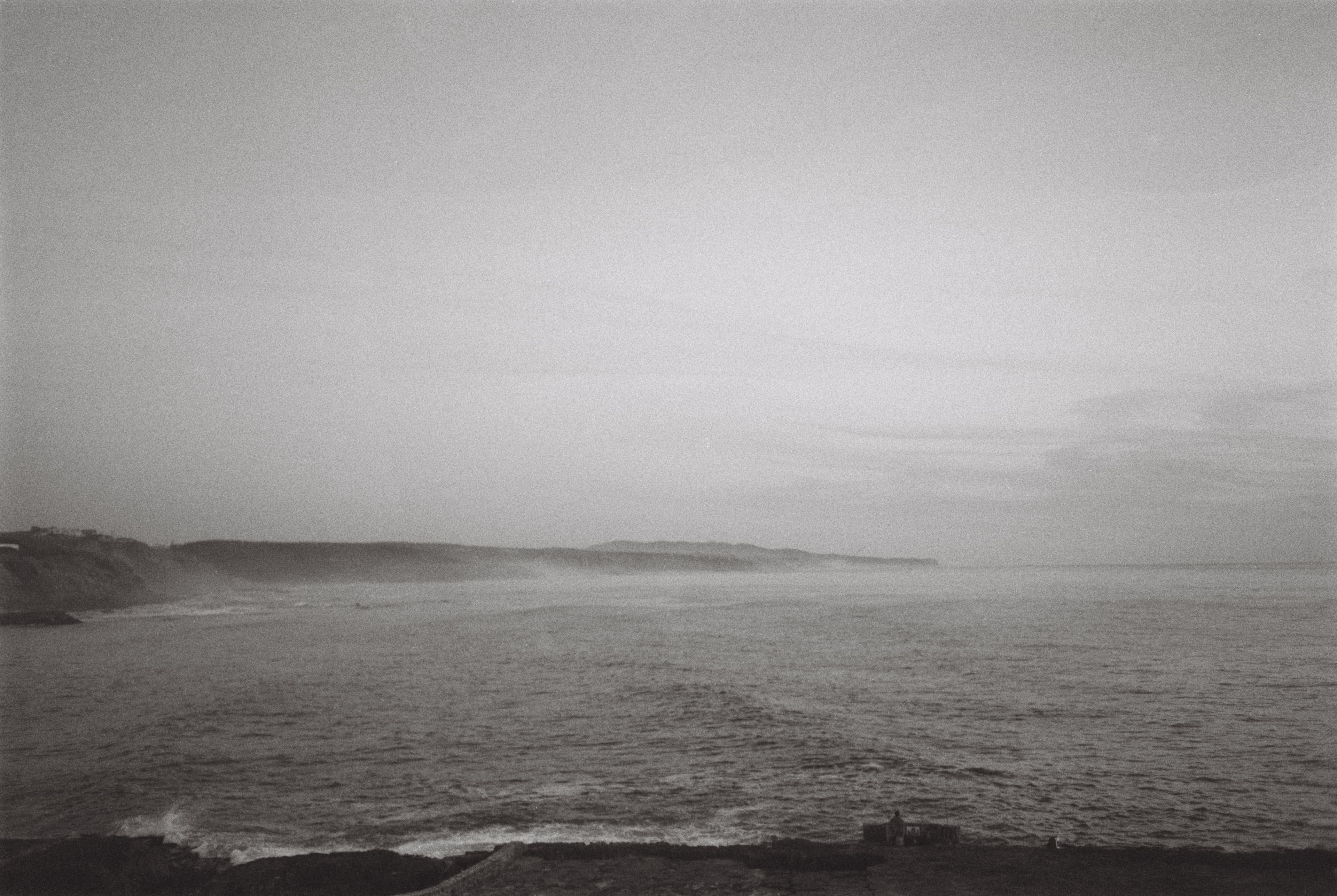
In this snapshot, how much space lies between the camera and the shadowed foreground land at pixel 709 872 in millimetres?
13414

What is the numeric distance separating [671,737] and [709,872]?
37.3 feet

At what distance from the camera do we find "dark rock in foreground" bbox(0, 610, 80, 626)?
210ft

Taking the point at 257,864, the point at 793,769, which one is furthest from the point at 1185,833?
the point at 257,864

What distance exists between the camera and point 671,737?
83.3 feet

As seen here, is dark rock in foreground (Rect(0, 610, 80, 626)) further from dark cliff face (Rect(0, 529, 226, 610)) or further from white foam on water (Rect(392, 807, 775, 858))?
white foam on water (Rect(392, 807, 775, 858))

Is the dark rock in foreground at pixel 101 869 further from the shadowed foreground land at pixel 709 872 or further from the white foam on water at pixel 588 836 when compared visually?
the white foam on water at pixel 588 836

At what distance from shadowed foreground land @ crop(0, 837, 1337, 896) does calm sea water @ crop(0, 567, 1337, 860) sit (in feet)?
5.64

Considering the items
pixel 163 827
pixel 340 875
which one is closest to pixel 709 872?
pixel 340 875

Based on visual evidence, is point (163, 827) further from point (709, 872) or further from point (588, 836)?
point (709, 872)

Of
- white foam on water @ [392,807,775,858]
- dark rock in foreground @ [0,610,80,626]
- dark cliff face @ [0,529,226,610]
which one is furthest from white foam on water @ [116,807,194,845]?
dark cliff face @ [0,529,226,610]

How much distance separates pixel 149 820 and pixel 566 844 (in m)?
10.5

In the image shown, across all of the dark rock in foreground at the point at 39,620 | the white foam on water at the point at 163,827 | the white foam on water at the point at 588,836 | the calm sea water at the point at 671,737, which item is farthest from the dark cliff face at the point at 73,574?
the white foam on water at the point at 588,836

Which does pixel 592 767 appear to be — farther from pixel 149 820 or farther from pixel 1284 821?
pixel 1284 821

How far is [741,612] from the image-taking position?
80.4m
